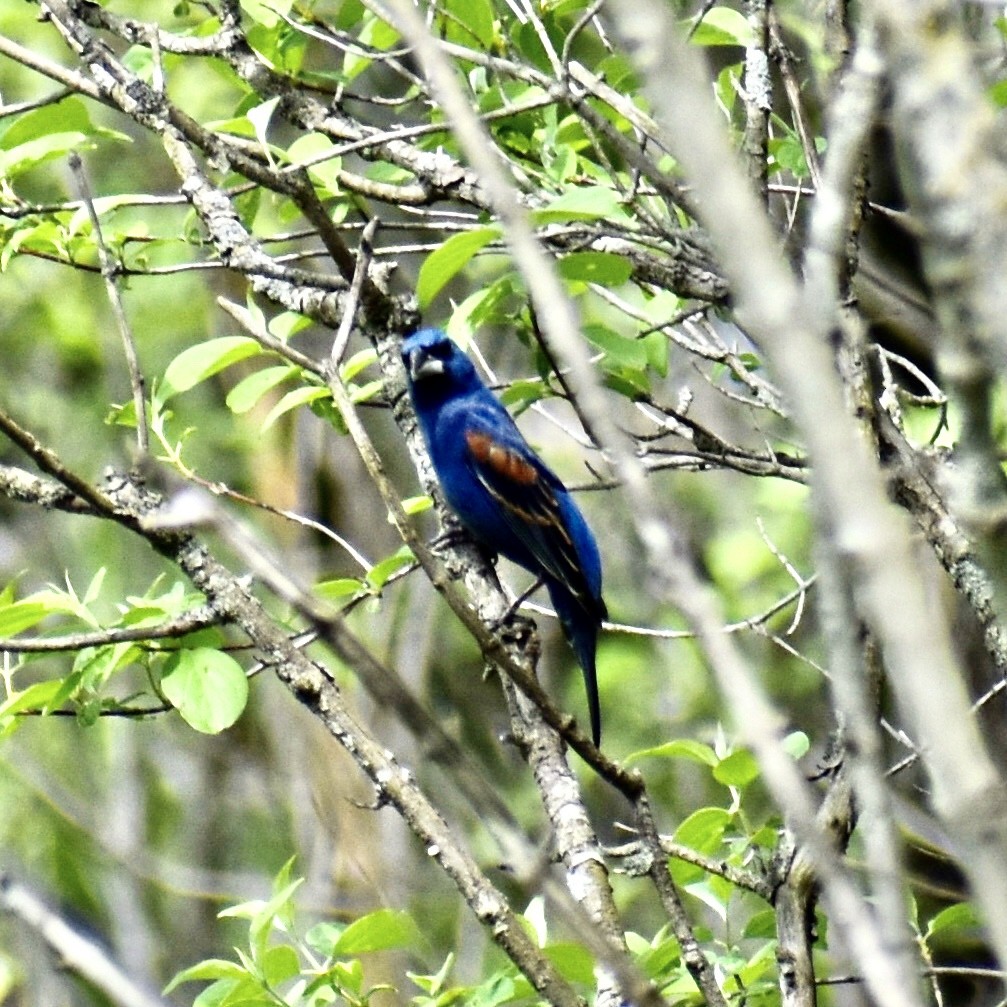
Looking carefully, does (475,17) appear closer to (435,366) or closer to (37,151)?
(37,151)

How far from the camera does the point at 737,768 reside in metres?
3.06

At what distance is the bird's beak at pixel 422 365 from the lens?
4.58m

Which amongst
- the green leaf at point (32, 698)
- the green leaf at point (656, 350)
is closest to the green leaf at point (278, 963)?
Result: the green leaf at point (32, 698)

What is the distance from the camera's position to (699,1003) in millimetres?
3021

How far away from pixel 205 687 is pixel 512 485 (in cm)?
219

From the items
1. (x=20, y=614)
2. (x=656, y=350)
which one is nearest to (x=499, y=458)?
(x=656, y=350)

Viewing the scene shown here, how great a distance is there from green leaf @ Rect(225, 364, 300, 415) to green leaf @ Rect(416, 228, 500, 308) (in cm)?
77

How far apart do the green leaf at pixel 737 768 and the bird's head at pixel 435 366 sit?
1.44 m

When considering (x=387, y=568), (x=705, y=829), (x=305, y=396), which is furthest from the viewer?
(x=305, y=396)

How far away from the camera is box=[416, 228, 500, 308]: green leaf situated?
A: 2617 millimetres

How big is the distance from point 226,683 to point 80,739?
7.94 m

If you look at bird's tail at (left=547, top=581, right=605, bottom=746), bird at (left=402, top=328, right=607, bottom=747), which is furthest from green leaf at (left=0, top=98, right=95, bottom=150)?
bird's tail at (left=547, top=581, right=605, bottom=746)

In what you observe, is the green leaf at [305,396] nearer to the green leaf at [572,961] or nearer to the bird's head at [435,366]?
the bird's head at [435,366]

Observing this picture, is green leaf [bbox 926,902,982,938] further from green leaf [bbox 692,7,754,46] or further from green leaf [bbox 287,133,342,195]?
green leaf [bbox 287,133,342,195]
